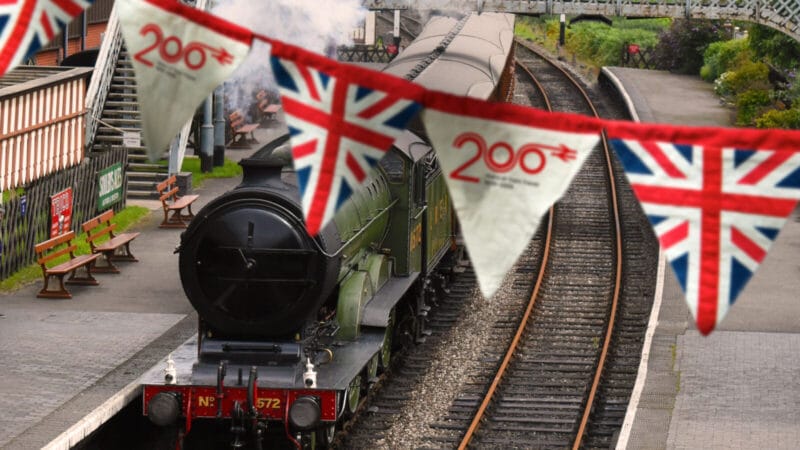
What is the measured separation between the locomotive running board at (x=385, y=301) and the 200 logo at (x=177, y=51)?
8.01m

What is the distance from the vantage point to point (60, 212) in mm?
21984

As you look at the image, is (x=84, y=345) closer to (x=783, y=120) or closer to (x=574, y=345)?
(x=574, y=345)

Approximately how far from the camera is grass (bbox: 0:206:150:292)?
20094 mm

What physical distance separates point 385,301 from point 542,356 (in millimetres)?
3225

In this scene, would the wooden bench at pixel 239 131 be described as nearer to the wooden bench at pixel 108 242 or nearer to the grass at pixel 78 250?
the grass at pixel 78 250

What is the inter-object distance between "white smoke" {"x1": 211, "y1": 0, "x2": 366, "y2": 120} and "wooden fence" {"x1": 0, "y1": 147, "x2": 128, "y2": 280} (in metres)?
2.75

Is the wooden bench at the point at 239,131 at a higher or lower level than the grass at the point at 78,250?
higher

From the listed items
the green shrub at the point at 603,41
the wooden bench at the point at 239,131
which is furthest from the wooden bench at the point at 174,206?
the green shrub at the point at 603,41

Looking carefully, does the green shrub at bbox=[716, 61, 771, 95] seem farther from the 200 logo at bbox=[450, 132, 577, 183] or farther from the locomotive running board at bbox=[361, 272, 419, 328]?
the 200 logo at bbox=[450, 132, 577, 183]

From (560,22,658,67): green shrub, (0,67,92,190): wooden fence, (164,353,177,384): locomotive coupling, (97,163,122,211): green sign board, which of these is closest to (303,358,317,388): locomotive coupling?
(164,353,177,384): locomotive coupling

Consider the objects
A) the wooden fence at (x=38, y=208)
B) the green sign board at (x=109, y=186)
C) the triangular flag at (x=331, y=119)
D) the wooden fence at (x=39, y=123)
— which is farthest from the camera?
the green sign board at (x=109, y=186)

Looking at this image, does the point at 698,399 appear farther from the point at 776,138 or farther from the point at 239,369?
the point at 776,138

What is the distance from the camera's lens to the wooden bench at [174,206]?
936 inches

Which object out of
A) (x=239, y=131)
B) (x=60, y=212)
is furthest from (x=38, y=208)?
(x=239, y=131)
